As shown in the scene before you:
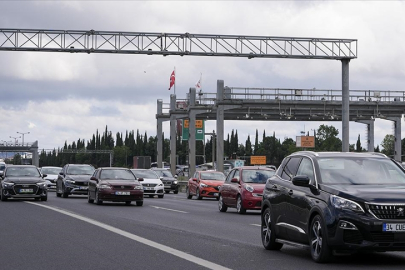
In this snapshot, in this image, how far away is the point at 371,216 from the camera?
11.5m

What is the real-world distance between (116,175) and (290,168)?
70.8 ft

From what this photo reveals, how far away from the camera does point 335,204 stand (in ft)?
38.9

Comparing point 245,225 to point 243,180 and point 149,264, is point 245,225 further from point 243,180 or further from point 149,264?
point 149,264

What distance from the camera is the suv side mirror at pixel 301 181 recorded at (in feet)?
41.4

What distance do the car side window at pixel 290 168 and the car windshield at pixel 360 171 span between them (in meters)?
0.82

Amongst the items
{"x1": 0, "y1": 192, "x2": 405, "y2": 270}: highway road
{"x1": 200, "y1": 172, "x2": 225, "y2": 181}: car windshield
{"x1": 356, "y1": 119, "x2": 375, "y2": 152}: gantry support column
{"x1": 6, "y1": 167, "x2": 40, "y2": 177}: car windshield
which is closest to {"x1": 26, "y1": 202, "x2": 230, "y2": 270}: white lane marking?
{"x1": 0, "y1": 192, "x2": 405, "y2": 270}: highway road

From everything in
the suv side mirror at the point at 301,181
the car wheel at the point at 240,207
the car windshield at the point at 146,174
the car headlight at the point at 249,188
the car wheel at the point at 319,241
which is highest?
the suv side mirror at the point at 301,181

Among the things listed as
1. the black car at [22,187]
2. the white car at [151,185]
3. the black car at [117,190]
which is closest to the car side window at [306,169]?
the black car at [117,190]

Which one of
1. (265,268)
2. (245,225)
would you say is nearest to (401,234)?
(265,268)

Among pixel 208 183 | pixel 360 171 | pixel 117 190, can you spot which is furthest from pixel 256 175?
pixel 360 171

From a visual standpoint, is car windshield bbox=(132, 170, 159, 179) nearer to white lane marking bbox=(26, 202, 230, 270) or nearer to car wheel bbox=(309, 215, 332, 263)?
white lane marking bbox=(26, 202, 230, 270)

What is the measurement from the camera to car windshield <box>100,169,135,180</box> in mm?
34844

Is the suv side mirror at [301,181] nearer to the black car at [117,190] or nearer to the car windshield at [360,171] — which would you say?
the car windshield at [360,171]

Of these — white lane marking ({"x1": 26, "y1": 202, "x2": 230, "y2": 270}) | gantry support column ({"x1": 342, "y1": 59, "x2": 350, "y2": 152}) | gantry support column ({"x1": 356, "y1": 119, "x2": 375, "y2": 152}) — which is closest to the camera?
white lane marking ({"x1": 26, "y1": 202, "x2": 230, "y2": 270})
